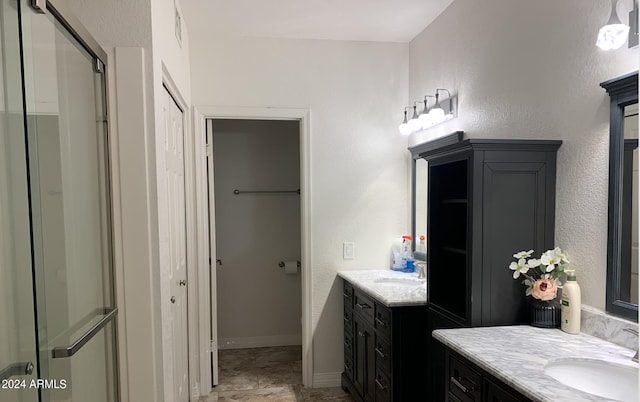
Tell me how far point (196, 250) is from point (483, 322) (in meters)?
2.08

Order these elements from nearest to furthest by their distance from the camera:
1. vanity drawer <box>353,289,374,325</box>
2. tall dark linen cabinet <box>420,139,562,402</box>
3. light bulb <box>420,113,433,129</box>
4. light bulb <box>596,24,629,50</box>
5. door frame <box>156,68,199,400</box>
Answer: light bulb <box>596,24,629,50</box>
tall dark linen cabinet <box>420,139,562,402</box>
vanity drawer <box>353,289,374,325</box>
light bulb <box>420,113,433,129</box>
door frame <box>156,68,199,400</box>

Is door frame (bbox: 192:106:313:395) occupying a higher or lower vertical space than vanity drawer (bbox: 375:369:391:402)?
higher

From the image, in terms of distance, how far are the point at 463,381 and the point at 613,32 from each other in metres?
1.30

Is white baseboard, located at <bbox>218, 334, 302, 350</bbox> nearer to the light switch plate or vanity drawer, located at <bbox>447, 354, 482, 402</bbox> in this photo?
the light switch plate

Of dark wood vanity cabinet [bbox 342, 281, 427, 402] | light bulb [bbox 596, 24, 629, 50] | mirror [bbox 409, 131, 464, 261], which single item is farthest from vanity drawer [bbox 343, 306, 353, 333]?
light bulb [bbox 596, 24, 629, 50]

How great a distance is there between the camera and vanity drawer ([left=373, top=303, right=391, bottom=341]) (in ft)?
8.19

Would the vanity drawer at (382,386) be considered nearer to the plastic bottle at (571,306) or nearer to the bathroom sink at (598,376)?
the plastic bottle at (571,306)

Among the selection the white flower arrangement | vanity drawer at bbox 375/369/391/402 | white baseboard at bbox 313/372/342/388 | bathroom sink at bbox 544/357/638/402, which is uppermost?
the white flower arrangement

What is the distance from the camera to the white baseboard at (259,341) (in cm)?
439

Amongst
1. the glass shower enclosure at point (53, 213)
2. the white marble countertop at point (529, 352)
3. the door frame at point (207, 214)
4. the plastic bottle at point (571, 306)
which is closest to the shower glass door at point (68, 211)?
the glass shower enclosure at point (53, 213)

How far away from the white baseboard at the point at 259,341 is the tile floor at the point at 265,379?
7cm

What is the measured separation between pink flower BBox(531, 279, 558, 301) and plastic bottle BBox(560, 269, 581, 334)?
38mm

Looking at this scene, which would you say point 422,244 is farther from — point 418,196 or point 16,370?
point 16,370

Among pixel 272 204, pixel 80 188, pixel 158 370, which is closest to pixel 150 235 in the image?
pixel 80 188
